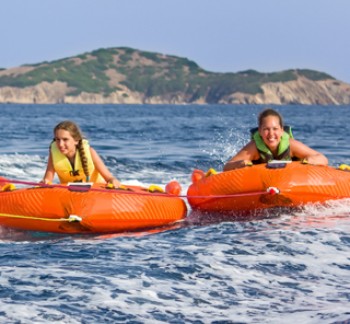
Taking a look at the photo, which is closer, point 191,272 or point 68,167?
point 191,272

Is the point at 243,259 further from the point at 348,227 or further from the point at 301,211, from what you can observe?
the point at 301,211

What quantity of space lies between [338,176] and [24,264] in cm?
438

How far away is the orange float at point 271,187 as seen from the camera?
9.85 metres

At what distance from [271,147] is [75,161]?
7.83ft

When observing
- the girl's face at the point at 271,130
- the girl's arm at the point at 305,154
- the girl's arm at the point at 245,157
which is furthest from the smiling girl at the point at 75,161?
the girl's arm at the point at 305,154

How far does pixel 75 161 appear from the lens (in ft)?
32.2

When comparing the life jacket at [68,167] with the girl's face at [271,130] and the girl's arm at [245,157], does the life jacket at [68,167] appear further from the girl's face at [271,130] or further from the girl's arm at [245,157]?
the girl's face at [271,130]

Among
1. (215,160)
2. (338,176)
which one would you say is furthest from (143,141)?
(338,176)

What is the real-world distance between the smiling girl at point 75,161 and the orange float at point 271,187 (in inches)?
47.1

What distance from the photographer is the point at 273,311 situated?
19.7ft

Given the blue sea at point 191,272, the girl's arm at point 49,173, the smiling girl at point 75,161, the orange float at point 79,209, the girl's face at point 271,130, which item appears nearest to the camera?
the blue sea at point 191,272

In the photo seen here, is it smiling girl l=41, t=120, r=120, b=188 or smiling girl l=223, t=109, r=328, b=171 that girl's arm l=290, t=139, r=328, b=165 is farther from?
smiling girl l=41, t=120, r=120, b=188

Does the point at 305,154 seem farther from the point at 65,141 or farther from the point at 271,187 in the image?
the point at 65,141

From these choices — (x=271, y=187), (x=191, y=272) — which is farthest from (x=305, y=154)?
(x=191, y=272)
